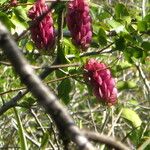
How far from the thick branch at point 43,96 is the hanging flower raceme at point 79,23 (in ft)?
3.28

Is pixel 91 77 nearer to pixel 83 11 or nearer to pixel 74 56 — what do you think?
pixel 83 11

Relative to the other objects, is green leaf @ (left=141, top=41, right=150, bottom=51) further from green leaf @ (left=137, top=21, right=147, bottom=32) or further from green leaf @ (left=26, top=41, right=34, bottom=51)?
green leaf @ (left=26, top=41, right=34, bottom=51)

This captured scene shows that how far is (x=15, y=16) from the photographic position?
1707 mm

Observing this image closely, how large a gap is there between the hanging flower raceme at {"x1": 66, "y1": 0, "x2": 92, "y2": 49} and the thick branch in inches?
39.4

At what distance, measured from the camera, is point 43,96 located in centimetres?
34

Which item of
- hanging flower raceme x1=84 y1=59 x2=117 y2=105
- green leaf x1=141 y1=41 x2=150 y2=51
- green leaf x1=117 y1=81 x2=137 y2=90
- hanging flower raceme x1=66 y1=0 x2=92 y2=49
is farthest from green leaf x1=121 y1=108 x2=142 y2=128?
hanging flower raceme x1=66 y1=0 x2=92 y2=49

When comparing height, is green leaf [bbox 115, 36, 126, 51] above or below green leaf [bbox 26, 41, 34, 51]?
below

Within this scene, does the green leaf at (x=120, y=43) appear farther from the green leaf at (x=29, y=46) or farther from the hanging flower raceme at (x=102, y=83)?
the green leaf at (x=29, y=46)

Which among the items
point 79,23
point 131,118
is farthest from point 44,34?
point 131,118

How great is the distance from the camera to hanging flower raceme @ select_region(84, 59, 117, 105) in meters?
1.37

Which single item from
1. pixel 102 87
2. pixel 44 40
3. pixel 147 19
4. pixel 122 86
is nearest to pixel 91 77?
pixel 102 87

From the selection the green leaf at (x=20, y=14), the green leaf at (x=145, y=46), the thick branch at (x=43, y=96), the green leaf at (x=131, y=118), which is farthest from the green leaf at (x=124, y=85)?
the thick branch at (x=43, y=96)

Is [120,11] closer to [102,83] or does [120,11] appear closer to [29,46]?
[102,83]

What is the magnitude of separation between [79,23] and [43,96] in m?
1.02
